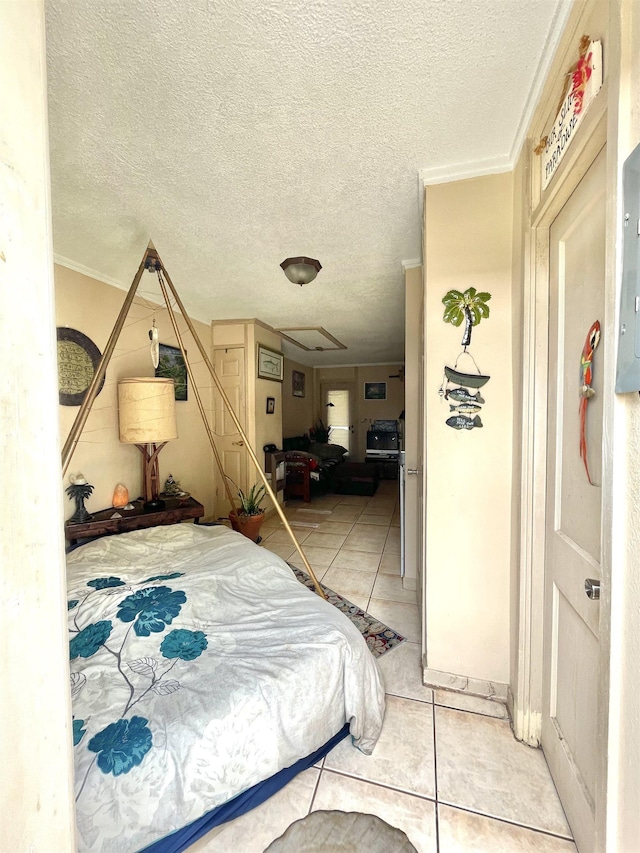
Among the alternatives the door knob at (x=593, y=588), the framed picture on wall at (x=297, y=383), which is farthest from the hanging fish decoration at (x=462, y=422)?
the framed picture on wall at (x=297, y=383)

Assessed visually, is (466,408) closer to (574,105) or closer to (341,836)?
(574,105)

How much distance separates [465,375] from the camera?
1.57 m

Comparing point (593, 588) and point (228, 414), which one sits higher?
point (228, 414)

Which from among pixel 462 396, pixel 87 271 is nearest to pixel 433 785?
pixel 462 396

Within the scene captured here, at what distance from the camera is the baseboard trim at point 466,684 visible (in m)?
1.58

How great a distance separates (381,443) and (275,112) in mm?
6763

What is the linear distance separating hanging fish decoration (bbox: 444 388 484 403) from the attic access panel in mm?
3065

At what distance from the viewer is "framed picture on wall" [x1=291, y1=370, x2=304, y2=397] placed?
22.1 feet

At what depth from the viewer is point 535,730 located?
1.36m

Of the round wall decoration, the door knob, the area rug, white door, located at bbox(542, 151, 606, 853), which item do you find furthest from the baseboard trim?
the round wall decoration

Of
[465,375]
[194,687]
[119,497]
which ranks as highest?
[465,375]

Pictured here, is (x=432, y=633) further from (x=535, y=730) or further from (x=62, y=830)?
(x=62, y=830)

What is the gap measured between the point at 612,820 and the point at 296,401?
6.45 meters

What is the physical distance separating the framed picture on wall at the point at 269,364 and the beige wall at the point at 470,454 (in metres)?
2.84
